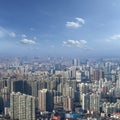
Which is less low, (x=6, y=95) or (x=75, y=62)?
(x=75, y=62)

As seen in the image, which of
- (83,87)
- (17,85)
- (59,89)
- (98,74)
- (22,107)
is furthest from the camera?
(98,74)

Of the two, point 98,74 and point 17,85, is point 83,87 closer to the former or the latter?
point 98,74

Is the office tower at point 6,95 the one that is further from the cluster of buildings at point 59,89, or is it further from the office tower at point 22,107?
the office tower at point 22,107

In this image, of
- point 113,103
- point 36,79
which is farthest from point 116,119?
point 36,79

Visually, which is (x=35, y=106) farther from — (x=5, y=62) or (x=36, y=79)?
(x=36, y=79)

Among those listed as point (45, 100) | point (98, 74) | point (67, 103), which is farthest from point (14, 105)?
point (98, 74)

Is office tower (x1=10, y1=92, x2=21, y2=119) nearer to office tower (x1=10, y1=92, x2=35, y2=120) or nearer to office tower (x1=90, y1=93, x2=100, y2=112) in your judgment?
office tower (x1=10, y1=92, x2=35, y2=120)
